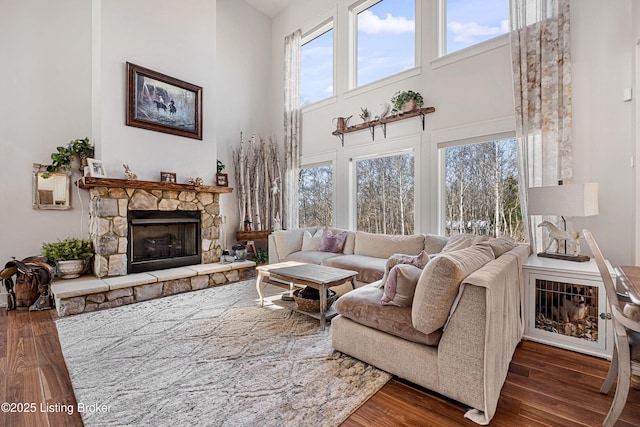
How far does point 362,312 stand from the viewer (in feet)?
6.59

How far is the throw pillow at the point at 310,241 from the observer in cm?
468

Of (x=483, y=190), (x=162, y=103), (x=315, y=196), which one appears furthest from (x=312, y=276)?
(x=162, y=103)

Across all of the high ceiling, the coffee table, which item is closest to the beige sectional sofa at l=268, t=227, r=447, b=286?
the coffee table

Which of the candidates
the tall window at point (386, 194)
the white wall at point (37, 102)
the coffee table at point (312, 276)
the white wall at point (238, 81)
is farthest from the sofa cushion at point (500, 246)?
the white wall at point (37, 102)

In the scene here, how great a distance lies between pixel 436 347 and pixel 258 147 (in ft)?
16.5

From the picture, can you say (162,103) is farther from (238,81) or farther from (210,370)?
(210,370)

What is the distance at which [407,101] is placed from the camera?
4.11 meters

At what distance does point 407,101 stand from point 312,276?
286cm

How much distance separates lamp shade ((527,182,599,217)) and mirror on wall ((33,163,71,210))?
5.50m

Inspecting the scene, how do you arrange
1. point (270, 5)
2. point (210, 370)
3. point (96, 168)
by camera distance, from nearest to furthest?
point (210, 370), point (96, 168), point (270, 5)

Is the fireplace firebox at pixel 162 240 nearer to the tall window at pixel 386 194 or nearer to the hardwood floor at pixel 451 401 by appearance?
the hardwood floor at pixel 451 401

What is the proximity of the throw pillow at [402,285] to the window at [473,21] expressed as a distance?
335 cm

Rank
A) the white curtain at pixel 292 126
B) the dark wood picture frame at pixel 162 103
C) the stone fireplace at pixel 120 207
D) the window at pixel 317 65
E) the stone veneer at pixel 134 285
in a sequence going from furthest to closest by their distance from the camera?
the white curtain at pixel 292 126
the window at pixel 317 65
the dark wood picture frame at pixel 162 103
the stone fireplace at pixel 120 207
the stone veneer at pixel 134 285

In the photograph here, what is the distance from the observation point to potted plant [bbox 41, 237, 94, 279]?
3.55m
